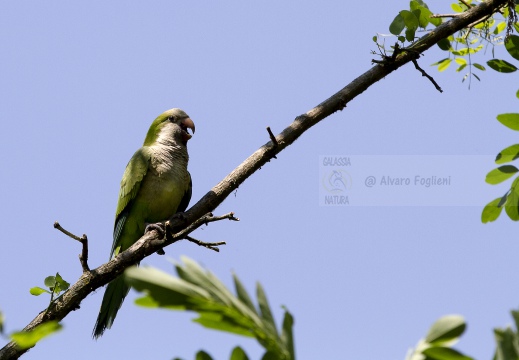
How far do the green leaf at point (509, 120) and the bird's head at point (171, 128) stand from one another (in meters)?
4.50

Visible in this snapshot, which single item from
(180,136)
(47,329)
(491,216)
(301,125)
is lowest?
(47,329)

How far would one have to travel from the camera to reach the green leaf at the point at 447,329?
0.97m

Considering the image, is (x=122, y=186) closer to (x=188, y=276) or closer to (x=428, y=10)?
(x=428, y=10)

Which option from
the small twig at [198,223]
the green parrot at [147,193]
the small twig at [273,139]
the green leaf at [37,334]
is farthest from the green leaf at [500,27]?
the green leaf at [37,334]

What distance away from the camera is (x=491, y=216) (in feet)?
9.40

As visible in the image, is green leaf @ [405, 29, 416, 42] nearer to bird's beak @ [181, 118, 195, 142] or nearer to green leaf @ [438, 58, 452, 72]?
green leaf @ [438, 58, 452, 72]

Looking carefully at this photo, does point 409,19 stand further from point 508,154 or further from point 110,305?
point 110,305

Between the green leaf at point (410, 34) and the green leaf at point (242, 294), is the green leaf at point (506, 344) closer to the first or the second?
the green leaf at point (242, 294)

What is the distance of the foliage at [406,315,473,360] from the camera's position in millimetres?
968

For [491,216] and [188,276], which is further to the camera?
[491,216]

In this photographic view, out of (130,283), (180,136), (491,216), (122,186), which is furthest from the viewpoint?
(180,136)

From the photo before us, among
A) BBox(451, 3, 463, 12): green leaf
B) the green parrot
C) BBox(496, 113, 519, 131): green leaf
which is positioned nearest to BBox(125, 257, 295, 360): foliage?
BBox(496, 113, 519, 131): green leaf

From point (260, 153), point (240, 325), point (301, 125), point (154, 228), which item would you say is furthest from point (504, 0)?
point (240, 325)

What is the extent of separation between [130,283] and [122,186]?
5446 mm
